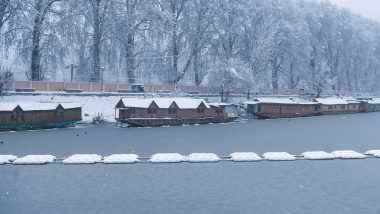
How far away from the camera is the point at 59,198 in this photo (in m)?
16.2

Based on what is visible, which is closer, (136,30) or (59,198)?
(59,198)

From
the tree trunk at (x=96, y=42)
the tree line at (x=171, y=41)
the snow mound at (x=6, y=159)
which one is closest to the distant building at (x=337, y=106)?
the tree line at (x=171, y=41)

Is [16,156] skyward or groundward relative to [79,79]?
groundward

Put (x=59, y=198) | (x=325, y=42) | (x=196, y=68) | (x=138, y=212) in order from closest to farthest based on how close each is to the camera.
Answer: (x=138, y=212), (x=59, y=198), (x=196, y=68), (x=325, y=42)

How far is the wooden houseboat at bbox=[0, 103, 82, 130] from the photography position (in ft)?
131

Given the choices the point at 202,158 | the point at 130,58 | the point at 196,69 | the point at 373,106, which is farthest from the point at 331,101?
the point at 202,158

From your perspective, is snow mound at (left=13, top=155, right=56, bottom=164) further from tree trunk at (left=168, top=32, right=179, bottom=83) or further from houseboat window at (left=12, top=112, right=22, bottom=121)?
tree trunk at (left=168, top=32, right=179, bottom=83)

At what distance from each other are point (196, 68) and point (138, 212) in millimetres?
53555

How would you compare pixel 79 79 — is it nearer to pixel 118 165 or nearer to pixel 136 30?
pixel 136 30

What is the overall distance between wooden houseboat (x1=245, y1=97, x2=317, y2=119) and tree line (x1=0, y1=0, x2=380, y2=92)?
4.18 m

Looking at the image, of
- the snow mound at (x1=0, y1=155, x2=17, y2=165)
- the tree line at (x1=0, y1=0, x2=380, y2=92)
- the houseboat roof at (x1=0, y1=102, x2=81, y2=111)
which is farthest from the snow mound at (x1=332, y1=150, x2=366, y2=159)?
the tree line at (x1=0, y1=0, x2=380, y2=92)

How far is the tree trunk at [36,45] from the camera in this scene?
166ft

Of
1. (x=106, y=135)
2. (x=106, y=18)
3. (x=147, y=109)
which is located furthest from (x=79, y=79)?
(x=106, y=135)

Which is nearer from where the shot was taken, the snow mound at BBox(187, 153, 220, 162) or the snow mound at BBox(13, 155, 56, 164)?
the snow mound at BBox(13, 155, 56, 164)
